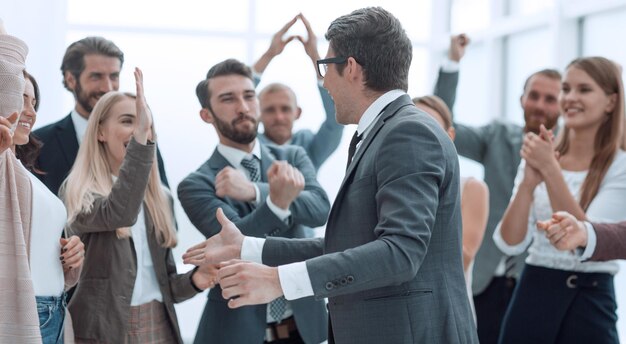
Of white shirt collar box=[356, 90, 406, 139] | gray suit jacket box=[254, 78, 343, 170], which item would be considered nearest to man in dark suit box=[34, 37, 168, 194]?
gray suit jacket box=[254, 78, 343, 170]

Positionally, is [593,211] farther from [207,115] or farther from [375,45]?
[207,115]

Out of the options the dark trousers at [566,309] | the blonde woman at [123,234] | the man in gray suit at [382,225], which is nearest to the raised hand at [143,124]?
the blonde woman at [123,234]

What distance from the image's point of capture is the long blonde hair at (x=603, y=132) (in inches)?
119

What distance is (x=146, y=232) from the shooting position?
9.37ft

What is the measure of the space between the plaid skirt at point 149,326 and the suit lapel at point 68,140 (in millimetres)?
700

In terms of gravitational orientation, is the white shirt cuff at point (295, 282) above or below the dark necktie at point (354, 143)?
below

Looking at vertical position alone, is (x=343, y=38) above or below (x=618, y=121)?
above

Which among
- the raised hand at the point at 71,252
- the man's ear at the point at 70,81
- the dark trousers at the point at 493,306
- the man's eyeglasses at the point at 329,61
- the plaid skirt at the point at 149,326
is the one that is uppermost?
the man's ear at the point at 70,81

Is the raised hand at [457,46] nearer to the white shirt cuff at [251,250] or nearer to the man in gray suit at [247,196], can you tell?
the man in gray suit at [247,196]

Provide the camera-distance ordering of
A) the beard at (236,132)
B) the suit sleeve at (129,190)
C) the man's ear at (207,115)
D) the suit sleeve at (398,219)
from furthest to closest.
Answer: the man's ear at (207,115) → the beard at (236,132) → the suit sleeve at (129,190) → the suit sleeve at (398,219)

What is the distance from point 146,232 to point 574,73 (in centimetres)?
171

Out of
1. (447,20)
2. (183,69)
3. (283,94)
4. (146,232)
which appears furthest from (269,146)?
(447,20)

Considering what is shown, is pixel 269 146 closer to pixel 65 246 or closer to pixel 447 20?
pixel 65 246

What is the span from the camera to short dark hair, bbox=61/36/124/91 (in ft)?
10.9
